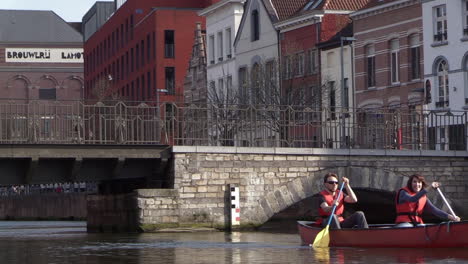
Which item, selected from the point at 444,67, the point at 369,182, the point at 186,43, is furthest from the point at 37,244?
the point at 186,43

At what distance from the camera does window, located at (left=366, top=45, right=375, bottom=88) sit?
68.8 m

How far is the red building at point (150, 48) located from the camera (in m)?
97.3

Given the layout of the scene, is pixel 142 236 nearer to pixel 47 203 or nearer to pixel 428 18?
pixel 428 18

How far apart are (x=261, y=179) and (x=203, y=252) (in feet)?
44.8

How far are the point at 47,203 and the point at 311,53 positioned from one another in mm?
26283

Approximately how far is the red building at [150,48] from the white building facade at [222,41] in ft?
13.3

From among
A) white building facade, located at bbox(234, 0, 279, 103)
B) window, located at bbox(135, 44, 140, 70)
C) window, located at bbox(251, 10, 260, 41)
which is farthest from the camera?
window, located at bbox(135, 44, 140, 70)

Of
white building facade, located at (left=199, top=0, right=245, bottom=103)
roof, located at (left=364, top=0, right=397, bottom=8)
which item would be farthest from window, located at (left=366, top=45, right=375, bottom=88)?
white building facade, located at (left=199, top=0, right=245, bottom=103)

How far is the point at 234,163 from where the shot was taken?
4378 centimetres

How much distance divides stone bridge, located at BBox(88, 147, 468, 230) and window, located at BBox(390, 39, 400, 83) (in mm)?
19638

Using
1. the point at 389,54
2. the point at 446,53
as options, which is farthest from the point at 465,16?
the point at 389,54

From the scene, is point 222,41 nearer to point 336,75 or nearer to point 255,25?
point 255,25

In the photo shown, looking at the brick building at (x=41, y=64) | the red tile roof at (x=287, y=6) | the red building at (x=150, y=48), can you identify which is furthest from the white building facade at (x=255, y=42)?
the brick building at (x=41, y=64)

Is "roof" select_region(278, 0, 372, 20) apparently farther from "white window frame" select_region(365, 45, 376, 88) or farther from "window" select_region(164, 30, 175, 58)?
"window" select_region(164, 30, 175, 58)
